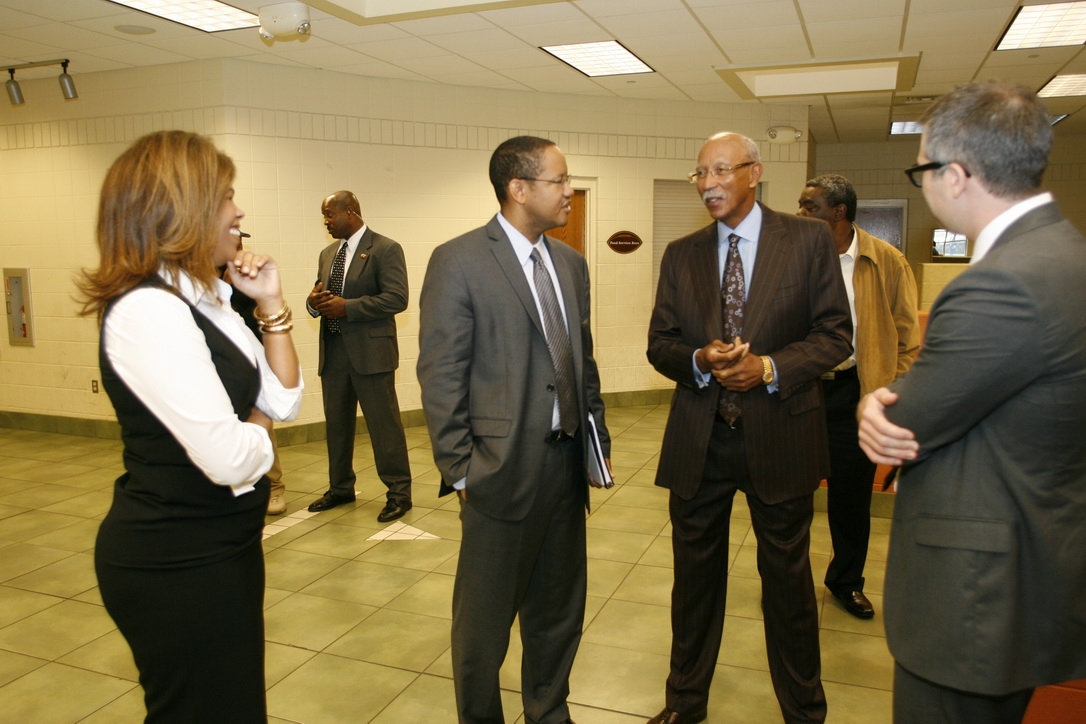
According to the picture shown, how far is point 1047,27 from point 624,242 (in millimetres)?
4036

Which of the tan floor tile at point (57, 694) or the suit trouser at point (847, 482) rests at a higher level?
the suit trouser at point (847, 482)

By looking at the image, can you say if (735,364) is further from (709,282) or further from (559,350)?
(559,350)

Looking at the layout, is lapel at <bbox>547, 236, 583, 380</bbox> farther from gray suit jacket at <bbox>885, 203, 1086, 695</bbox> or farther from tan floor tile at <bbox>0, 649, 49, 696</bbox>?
tan floor tile at <bbox>0, 649, 49, 696</bbox>

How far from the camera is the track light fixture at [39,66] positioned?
6.25 metres

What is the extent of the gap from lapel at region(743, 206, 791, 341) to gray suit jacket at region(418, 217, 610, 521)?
639mm

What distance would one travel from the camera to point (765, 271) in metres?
2.44

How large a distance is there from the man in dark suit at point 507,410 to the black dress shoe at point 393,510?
2471 mm

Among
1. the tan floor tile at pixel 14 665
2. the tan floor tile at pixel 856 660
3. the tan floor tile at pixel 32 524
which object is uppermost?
the tan floor tile at pixel 32 524

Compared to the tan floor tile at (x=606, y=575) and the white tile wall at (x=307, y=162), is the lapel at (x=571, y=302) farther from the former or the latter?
the white tile wall at (x=307, y=162)

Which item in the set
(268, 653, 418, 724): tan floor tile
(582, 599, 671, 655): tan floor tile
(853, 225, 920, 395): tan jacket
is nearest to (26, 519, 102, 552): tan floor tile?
(268, 653, 418, 724): tan floor tile

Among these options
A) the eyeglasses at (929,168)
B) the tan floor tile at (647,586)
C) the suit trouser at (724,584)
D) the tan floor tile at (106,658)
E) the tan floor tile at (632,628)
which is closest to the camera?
the eyeglasses at (929,168)

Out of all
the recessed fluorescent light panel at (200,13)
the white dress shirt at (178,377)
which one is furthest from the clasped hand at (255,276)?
the recessed fluorescent light panel at (200,13)

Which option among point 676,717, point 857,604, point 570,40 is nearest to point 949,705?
point 676,717

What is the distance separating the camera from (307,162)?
22.5ft
